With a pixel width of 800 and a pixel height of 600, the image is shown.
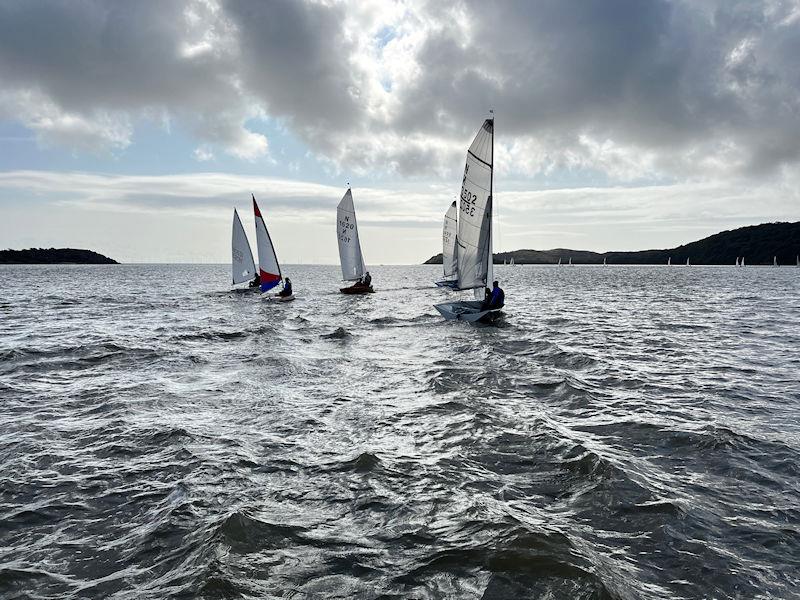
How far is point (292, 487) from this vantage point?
7527 mm

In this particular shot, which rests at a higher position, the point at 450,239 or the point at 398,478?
the point at 450,239

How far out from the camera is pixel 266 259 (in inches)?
1896

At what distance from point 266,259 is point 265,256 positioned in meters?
0.32

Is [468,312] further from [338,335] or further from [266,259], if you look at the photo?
[266,259]

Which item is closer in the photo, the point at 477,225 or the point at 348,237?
the point at 477,225

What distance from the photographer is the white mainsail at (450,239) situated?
2643 inches

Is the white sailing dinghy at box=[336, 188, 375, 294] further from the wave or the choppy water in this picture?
the choppy water

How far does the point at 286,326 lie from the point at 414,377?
14716mm

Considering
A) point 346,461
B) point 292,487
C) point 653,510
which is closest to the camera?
point 653,510

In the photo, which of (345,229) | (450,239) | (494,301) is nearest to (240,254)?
(345,229)

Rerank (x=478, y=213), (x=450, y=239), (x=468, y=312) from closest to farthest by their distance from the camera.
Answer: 1. (x=468, y=312)
2. (x=478, y=213)
3. (x=450, y=239)

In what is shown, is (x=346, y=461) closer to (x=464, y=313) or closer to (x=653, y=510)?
(x=653, y=510)

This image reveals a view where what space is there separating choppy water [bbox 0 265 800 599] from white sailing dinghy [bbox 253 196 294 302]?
97.1 ft

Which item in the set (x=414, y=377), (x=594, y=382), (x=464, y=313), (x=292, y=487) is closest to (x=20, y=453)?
(x=292, y=487)
